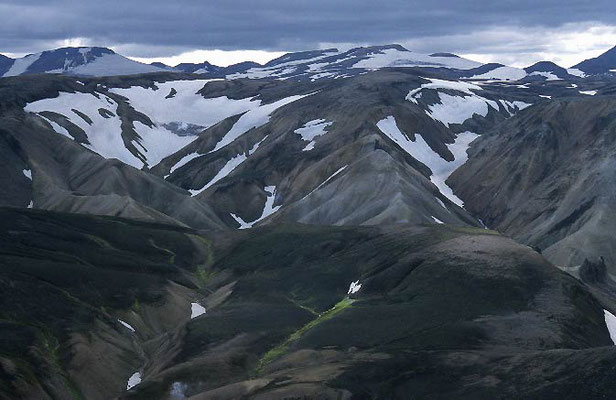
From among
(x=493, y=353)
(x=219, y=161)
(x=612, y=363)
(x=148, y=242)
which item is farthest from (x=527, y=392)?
(x=219, y=161)

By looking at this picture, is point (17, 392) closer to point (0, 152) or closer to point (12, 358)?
point (12, 358)

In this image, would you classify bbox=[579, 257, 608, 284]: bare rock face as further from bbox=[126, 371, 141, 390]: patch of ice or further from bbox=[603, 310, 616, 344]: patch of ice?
bbox=[126, 371, 141, 390]: patch of ice

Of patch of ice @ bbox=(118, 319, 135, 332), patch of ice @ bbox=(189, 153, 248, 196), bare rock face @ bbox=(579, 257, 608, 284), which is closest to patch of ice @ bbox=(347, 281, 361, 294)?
patch of ice @ bbox=(118, 319, 135, 332)

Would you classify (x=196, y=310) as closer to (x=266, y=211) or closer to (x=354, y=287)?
(x=354, y=287)

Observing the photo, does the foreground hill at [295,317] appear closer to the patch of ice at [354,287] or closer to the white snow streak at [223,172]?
the patch of ice at [354,287]

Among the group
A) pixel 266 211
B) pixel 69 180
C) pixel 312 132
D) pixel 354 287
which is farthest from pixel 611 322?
pixel 312 132

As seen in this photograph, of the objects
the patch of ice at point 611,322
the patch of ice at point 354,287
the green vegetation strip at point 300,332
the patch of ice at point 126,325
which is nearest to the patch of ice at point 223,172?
the patch of ice at point 354,287
